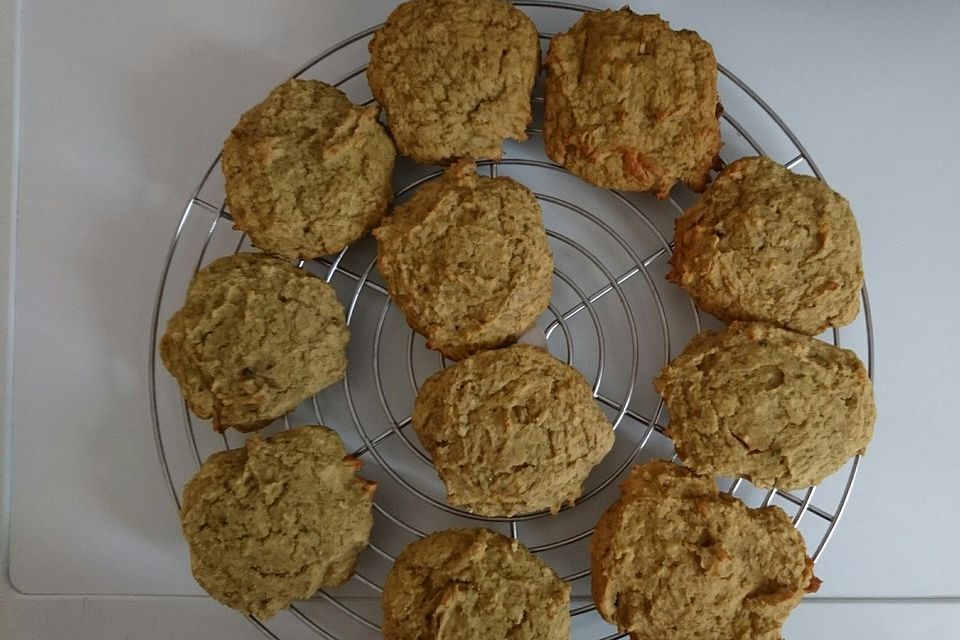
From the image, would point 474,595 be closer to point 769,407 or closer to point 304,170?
point 769,407

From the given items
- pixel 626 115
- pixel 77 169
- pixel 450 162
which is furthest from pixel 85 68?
pixel 626 115

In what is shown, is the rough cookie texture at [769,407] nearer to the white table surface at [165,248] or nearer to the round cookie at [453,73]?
the white table surface at [165,248]

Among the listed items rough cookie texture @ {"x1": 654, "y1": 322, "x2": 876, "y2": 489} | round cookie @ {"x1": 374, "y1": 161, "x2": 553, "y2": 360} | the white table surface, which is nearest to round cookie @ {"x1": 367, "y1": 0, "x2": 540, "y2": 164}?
round cookie @ {"x1": 374, "y1": 161, "x2": 553, "y2": 360}

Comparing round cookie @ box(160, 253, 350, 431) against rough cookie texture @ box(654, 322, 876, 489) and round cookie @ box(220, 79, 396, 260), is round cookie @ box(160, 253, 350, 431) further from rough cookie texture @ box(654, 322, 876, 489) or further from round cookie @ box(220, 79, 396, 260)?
rough cookie texture @ box(654, 322, 876, 489)

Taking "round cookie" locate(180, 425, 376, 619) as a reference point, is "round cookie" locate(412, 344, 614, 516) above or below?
above

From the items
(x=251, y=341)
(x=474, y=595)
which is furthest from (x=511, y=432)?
(x=251, y=341)

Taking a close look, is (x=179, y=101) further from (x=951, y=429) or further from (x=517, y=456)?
(x=951, y=429)

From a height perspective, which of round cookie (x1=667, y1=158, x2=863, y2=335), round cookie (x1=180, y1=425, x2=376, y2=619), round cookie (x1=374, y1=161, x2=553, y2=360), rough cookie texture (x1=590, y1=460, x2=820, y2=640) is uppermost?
round cookie (x1=667, y1=158, x2=863, y2=335)

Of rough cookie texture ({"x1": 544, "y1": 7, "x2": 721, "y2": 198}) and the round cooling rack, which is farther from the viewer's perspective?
the round cooling rack
